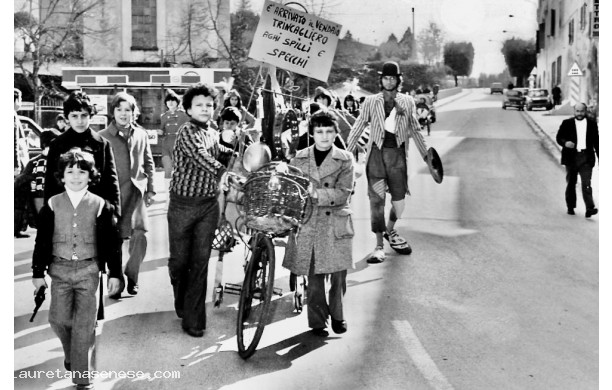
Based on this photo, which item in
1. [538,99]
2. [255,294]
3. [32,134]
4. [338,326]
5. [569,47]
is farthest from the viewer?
[538,99]

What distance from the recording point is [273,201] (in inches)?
172

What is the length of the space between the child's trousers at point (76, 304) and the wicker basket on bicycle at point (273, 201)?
0.89m

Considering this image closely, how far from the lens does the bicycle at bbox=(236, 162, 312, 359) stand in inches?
172

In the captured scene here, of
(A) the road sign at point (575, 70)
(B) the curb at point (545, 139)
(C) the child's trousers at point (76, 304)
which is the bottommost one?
(C) the child's trousers at point (76, 304)

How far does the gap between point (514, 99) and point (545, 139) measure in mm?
523

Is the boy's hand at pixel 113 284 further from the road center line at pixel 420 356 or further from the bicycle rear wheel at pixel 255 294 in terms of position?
the road center line at pixel 420 356

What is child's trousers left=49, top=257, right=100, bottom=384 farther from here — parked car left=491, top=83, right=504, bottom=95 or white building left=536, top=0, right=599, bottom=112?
parked car left=491, top=83, right=504, bottom=95

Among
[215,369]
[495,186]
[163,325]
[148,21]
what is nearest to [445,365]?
[215,369]

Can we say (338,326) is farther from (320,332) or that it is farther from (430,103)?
(430,103)

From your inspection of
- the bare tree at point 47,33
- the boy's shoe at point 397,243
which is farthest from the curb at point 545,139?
the bare tree at point 47,33

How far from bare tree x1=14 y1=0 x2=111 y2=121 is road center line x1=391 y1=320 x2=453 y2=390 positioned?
275cm

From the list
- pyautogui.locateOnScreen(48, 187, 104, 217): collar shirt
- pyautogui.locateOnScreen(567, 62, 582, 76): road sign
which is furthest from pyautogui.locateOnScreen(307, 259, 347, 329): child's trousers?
pyautogui.locateOnScreen(567, 62, 582, 76): road sign

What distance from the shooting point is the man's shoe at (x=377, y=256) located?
6418 millimetres

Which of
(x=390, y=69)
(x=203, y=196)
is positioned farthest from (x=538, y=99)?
(x=203, y=196)
